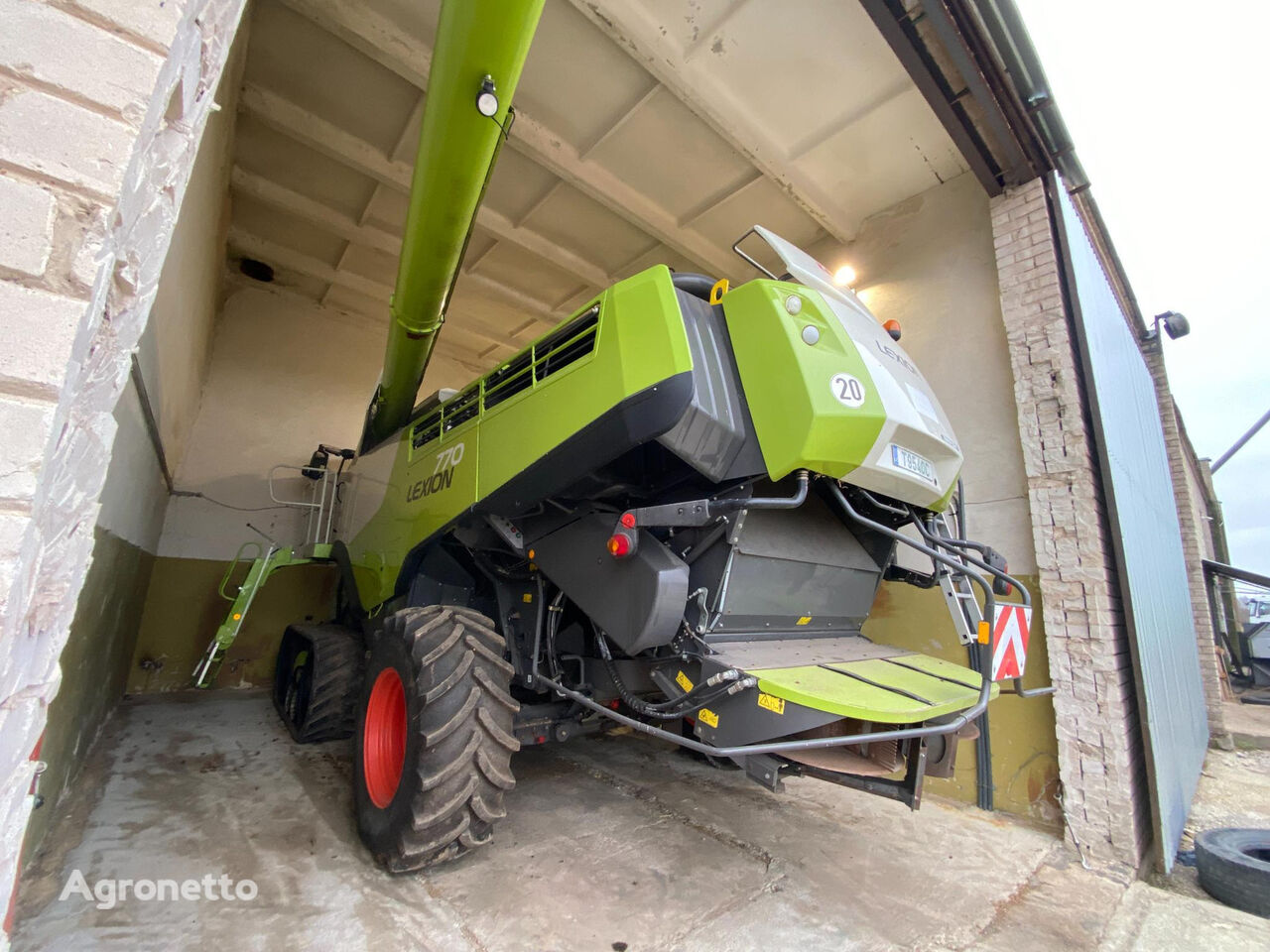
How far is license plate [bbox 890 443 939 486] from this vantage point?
192 cm

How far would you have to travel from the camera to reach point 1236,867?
243cm

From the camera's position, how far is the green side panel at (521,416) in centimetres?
191

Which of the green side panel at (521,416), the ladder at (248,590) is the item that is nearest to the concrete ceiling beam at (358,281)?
the ladder at (248,590)

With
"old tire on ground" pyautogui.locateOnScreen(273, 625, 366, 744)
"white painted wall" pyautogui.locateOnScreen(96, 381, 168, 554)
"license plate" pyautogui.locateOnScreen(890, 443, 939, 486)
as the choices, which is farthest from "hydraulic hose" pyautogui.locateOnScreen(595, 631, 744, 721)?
"old tire on ground" pyautogui.locateOnScreen(273, 625, 366, 744)

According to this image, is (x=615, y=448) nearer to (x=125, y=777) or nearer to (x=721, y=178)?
(x=125, y=777)

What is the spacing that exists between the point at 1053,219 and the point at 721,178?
2425 millimetres

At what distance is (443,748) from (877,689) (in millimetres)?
1560

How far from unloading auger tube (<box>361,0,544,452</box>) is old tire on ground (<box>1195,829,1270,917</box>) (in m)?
4.64

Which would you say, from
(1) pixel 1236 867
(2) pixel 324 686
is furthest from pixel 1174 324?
(2) pixel 324 686

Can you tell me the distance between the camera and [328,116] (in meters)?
4.21

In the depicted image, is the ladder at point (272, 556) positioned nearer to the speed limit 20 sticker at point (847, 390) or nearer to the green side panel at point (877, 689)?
the green side panel at point (877, 689)

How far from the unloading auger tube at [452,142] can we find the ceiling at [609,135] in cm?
154

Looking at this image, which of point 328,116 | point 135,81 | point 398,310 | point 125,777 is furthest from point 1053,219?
point 125,777

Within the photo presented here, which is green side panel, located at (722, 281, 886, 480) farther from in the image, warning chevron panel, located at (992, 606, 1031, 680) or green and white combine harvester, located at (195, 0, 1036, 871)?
warning chevron panel, located at (992, 606, 1031, 680)
